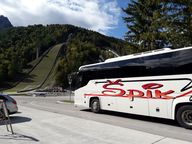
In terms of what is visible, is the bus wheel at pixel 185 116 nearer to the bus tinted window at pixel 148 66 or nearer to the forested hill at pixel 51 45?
the bus tinted window at pixel 148 66

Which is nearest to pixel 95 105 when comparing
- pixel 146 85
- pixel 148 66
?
pixel 146 85

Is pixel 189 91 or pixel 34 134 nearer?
pixel 34 134

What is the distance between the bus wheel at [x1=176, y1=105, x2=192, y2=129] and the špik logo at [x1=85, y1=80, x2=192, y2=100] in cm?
58

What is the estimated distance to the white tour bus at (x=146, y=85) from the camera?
11664 millimetres

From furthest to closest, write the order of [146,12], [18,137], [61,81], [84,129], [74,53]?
1. [74,53]
2. [61,81]
3. [146,12]
4. [84,129]
5. [18,137]

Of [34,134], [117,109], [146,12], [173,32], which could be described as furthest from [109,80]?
[146,12]

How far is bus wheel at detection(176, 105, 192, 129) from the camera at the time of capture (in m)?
11.4

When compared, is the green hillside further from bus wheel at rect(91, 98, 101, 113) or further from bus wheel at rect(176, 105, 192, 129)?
bus wheel at rect(176, 105, 192, 129)

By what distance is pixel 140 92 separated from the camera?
13875 millimetres

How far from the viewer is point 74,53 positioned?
92.5 meters

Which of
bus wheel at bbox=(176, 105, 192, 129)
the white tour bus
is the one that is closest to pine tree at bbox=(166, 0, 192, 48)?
the white tour bus

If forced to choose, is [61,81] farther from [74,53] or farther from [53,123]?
[53,123]

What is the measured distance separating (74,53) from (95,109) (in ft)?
249

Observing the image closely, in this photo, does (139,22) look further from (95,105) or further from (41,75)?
(41,75)
